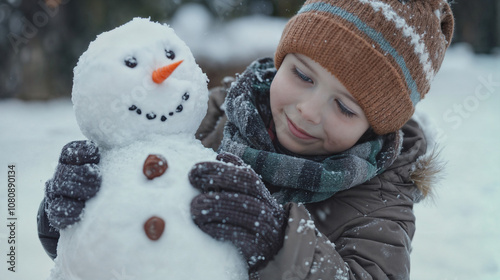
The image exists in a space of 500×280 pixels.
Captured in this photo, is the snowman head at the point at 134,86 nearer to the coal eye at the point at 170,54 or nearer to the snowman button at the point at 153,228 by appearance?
the coal eye at the point at 170,54

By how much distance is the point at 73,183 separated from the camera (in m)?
0.78

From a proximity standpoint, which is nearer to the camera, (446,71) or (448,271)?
(448,271)

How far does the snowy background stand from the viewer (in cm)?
196

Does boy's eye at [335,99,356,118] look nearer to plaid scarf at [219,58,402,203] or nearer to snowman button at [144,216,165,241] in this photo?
plaid scarf at [219,58,402,203]

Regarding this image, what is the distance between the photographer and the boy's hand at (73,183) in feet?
2.54

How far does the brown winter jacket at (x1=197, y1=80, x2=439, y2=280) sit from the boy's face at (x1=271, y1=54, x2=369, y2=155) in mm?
138

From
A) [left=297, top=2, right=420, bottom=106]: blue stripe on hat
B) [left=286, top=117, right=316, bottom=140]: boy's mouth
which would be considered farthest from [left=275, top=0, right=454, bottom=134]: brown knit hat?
[left=286, top=117, right=316, bottom=140]: boy's mouth

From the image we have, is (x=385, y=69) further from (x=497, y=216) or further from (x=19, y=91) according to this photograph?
(x=19, y=91)

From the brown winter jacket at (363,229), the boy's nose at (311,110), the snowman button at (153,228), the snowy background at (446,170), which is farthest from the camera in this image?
the snowy background at (446,170)

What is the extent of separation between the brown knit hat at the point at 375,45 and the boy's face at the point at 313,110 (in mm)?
21

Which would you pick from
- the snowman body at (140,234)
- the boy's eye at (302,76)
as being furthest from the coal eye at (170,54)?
the boy's eye at (302,76)

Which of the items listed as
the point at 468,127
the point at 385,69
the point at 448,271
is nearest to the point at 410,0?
the point at 385,69

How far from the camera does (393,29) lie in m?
1.11

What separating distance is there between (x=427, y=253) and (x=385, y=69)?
1259mm
